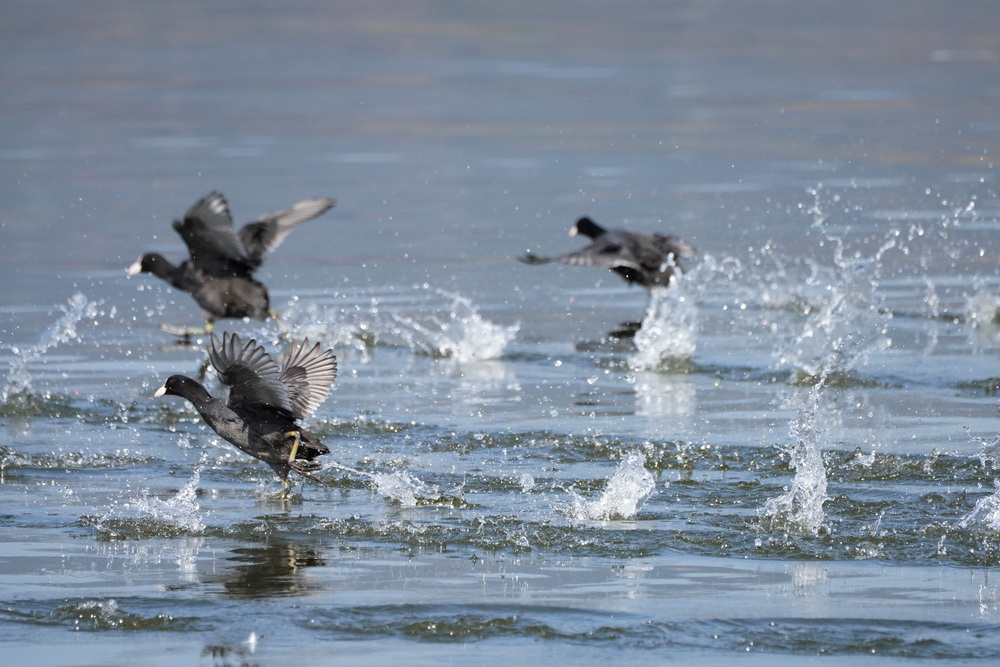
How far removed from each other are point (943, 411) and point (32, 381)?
15.6ft

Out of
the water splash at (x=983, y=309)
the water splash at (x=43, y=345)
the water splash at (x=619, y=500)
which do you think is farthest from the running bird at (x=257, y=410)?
the water splash at (x=983, y=309)

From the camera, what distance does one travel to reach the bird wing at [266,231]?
1066 centimetres

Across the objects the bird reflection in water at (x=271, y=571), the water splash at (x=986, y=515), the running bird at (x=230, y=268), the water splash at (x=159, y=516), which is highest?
the running bird at (x=230, y=268)

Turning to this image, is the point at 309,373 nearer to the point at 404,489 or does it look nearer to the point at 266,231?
the point at 404,489

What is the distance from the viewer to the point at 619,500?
6.64m

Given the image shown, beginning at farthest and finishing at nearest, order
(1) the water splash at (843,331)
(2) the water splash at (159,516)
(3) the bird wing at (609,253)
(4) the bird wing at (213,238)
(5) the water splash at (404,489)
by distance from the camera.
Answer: (3) the bird wing at (609,253)
(4) the bird wing at (213,238)
(1) the water splash at (843,331)
(5) the water splash at (404,489)
(2) the water splash at (159,516)

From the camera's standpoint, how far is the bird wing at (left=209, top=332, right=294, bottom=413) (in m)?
7.09

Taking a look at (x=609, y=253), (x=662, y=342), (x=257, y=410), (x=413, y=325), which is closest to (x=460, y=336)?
(x=413, y=325)

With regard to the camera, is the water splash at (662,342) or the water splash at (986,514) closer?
the water splash at (986,514)

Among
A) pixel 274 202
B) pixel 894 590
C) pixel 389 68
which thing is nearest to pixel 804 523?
pixel 894 590

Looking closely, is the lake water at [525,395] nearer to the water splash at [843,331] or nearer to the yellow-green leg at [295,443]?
the water splash at [843,331]

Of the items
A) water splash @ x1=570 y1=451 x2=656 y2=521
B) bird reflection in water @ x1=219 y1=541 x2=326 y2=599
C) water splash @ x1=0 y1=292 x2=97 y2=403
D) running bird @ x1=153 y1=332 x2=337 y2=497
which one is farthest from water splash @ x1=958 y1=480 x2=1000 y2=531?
water splash @ x1=0 y1=292 x2=97 y2=403

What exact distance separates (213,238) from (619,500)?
446 centimetres

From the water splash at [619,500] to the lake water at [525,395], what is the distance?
0.05ft
